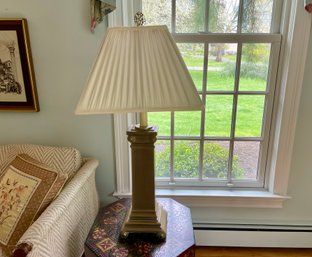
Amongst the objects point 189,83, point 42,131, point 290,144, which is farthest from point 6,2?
point 290,144

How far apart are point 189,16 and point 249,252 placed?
5.00 ft

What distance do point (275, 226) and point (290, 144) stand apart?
22.0 inches

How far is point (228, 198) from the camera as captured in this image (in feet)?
5.45

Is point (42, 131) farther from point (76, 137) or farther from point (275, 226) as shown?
point (275, 226)

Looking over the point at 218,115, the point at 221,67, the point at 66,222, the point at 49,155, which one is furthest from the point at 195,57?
the point at 66,222

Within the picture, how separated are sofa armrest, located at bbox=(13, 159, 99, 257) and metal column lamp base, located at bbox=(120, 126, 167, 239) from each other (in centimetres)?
27

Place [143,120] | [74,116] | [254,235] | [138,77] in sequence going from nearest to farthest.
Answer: [138,77] → [143,120] → [74,116] → [254,235]

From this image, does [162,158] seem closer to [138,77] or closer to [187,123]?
[187,123]

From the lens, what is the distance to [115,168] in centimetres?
165

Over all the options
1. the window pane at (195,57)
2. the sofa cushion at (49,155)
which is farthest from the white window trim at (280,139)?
the window pane at (195,57)

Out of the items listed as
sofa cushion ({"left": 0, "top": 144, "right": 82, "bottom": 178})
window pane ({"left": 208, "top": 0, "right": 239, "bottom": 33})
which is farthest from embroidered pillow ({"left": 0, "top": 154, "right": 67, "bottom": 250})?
window pane ({"left": 208, "top": 0, "right": 239, "bottom": 33})

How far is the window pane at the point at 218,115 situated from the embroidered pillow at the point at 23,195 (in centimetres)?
90

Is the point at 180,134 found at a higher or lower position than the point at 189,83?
lower

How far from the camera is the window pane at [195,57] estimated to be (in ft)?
5.03
